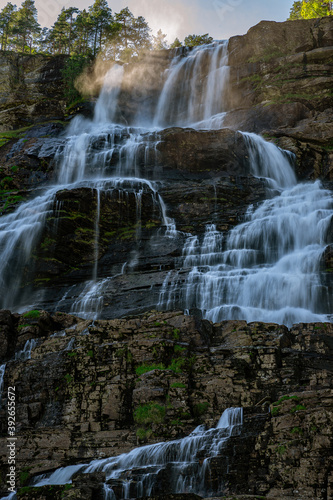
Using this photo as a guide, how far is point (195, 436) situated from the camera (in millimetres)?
11375

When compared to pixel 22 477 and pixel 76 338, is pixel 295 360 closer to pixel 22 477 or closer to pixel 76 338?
pixel 76 338

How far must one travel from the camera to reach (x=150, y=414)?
13.3m

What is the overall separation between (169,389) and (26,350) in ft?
22.9

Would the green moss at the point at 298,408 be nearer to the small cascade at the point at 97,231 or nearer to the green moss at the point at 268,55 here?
the small cascade at the point at 97,231

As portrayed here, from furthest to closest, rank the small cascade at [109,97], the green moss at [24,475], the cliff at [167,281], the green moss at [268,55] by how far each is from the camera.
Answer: the small cascade at [109,97], the green moss at [268,55], the green moss at [24,475], the cliff at [167,281]

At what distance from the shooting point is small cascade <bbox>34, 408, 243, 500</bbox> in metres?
10.2

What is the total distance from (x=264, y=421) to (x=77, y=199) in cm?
2016

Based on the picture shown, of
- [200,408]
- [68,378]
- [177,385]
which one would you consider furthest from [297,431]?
[68,378]

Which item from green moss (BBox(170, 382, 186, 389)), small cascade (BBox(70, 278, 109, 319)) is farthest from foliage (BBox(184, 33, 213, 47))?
green moss (BBox(170, 382, 186, 389))

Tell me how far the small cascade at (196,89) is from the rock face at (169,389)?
1126 inches

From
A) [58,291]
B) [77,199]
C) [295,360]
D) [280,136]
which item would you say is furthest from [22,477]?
[280,136]

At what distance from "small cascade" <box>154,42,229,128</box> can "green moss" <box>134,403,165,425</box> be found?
103ft

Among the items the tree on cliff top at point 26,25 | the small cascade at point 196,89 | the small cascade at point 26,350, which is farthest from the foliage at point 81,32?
the small cascade at point 26,350

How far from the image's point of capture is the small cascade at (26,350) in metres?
18.1
